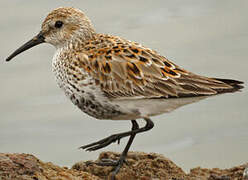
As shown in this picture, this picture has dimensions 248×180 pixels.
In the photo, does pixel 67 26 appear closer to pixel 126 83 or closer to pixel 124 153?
pixel 126 83

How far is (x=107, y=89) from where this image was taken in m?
8.03

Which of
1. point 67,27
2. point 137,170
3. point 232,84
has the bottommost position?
point 137,170

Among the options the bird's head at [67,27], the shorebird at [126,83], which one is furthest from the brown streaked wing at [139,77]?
the bird's head at [67,27]

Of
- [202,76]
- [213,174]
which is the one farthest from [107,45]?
[213,174]

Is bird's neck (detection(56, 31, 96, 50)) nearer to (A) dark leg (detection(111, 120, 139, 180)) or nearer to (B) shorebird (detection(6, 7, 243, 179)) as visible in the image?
(B) shorebird (detection(6, 7, 243, 179))

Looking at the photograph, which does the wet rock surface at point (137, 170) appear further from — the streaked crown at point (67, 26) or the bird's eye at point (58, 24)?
the bird's eye at point (58, 24)

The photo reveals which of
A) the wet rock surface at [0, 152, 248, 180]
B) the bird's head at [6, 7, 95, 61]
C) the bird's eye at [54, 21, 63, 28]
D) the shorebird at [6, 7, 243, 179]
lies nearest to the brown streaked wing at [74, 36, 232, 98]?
the shorebird at [6, 7, 243, 179]

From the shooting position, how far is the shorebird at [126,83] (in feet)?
26.4

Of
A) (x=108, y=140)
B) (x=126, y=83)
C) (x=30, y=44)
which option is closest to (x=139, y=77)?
(x=126, y=83)

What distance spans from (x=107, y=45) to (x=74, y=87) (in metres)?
0.97

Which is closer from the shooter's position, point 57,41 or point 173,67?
point 173,67

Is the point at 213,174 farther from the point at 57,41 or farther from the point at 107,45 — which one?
the point at 57,41

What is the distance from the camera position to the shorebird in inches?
317

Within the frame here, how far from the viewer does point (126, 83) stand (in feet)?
26.7
